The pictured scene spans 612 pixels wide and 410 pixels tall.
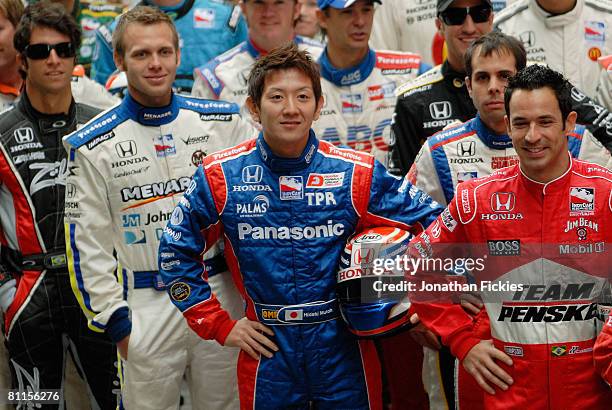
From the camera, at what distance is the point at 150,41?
5746mm

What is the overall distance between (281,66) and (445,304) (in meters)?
1.37

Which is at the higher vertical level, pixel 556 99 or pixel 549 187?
pixel 556 99

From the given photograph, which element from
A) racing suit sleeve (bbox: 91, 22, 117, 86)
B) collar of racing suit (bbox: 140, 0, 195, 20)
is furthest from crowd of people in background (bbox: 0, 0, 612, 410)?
→ collar of racing suit (bbox: 140, 0, 195, 20)

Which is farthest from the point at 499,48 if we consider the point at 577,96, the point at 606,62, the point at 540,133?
the point at 606,62

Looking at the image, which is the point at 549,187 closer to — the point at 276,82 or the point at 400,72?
the point at 276,82

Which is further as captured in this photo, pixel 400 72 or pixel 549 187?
pixel 400 72

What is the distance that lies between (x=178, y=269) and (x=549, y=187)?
1770 mm

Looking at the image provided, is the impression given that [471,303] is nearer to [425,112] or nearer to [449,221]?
[449,221]

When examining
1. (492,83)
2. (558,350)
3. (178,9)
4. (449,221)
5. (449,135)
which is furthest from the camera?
(178,9)

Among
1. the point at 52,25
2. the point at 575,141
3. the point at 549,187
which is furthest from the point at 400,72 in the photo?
the point at 549,187

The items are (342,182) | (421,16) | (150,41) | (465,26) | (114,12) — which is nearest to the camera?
(342,182)

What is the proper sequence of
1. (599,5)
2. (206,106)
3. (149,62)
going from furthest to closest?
1. (599,5)
2. (206,106)
3. (149,62)

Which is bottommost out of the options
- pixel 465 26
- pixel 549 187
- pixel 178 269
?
pixel 178 269

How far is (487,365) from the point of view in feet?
14.4
